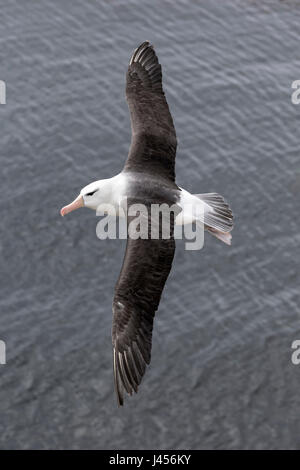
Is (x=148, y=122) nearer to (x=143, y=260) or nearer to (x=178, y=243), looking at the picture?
(x=143, y=260)

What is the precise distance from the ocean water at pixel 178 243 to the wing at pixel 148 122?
441 inches

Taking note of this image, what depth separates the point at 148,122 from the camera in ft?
86.9

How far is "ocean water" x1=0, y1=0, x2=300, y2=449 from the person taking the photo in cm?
3394

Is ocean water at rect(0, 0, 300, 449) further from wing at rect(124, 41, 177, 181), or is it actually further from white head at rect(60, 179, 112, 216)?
white head at rect(60, 179, 112, 216)

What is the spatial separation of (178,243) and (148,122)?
1270 cm

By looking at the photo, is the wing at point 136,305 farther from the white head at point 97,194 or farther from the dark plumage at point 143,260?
the white head at point 97,194

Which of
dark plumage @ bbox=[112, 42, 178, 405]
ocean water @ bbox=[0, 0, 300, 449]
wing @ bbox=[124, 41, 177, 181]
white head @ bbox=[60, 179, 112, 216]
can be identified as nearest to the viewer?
dark plumage @ bbox=[112, 42, 178, 405]

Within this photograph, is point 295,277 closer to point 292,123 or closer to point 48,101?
Result: point 292,123

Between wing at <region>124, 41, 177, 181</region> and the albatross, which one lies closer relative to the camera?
the albatross

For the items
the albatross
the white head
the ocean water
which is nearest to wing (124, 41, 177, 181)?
the albatross

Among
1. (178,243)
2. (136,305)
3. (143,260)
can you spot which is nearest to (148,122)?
(143,260)

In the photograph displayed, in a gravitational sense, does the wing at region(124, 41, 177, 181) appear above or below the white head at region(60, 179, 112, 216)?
above

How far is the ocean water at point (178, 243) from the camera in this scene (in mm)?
33938
